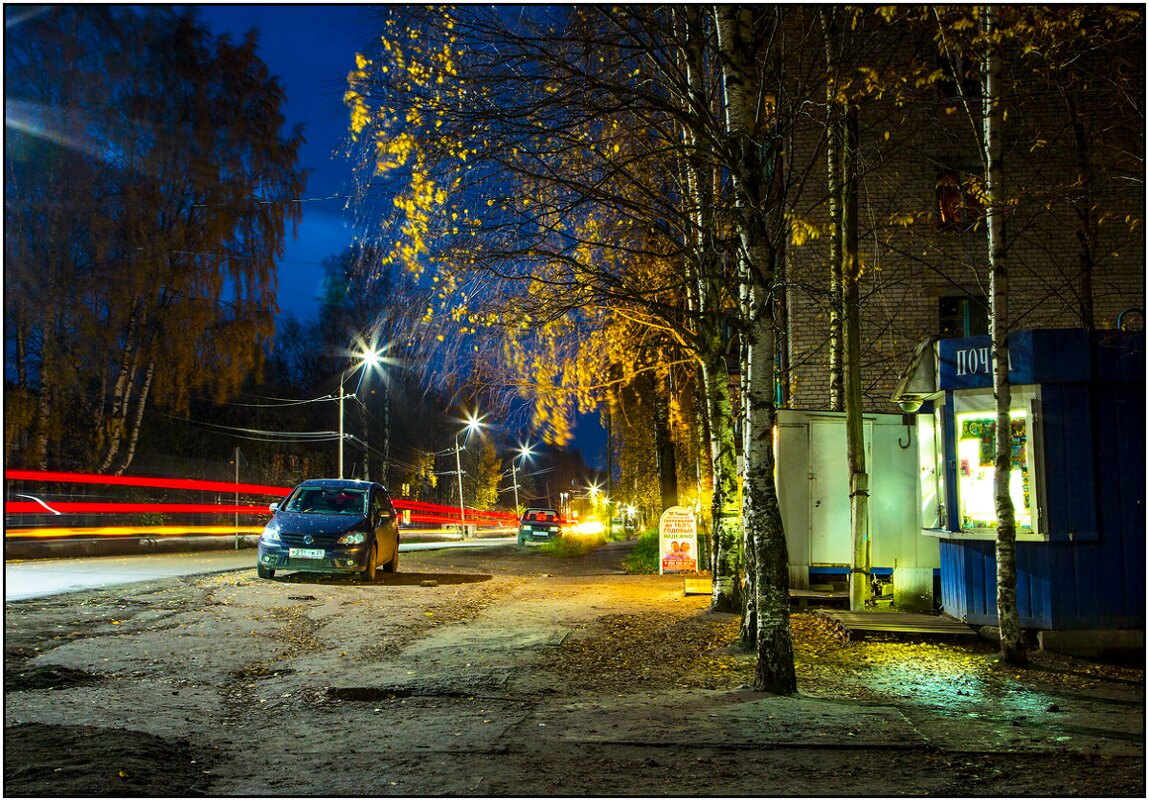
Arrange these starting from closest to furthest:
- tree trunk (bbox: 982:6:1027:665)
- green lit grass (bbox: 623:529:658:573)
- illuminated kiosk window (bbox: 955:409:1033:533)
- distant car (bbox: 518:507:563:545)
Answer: tree trunk (bbox: 982:6:1027:665) → illuminated kiosk window (bbox: 955:409:1033:533) → green lit grass (bbox: 623:529:658:573) → distant car (bbox: 518:507:563:545)

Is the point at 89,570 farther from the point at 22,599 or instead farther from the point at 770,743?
the point at 770,743

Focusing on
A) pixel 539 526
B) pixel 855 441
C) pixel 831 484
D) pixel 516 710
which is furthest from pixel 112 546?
pixel 539 526

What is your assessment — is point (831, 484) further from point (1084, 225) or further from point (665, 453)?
point (665, 453)

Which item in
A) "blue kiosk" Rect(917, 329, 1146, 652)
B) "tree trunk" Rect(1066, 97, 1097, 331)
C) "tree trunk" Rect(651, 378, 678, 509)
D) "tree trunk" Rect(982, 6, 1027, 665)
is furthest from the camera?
"tree trunk" Rect(651, 378, 678, 509)

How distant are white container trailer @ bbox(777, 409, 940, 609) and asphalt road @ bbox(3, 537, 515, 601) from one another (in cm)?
1037

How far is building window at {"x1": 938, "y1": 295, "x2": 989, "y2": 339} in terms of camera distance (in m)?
19.4

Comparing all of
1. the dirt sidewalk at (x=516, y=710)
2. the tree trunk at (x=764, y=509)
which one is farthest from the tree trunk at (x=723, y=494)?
the tree trunk at (x=764, y=509)

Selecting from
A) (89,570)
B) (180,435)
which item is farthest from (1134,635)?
(180,435)

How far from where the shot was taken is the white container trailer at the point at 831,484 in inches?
562

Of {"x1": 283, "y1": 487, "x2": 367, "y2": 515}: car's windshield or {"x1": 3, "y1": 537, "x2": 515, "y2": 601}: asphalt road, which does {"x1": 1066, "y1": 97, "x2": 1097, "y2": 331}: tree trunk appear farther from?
{"x1": 3, "y1": 537, "x2": 515, "y2": 601}: asphalt road

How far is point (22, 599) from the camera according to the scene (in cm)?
1271

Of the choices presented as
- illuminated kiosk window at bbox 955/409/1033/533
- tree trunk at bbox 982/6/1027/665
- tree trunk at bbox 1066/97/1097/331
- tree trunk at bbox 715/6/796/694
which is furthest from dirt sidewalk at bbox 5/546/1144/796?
tree trunk at bbox 1066/97/1097/331

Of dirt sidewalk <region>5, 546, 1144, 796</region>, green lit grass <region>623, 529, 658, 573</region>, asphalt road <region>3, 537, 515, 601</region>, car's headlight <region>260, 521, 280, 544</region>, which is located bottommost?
green lit grass <region>623, 529, 658, 573</region>

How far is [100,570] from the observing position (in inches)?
698
